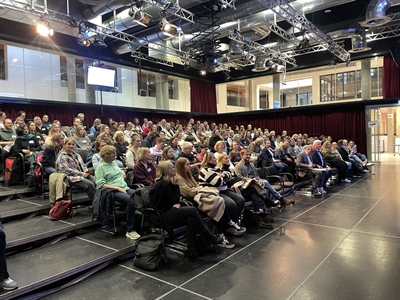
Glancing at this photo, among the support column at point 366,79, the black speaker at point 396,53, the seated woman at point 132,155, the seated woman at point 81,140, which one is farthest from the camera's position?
the support column at point 366,79

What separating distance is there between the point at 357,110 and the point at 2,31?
1290 cm

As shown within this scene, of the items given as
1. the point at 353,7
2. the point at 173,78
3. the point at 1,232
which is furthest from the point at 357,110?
the point at 1,232

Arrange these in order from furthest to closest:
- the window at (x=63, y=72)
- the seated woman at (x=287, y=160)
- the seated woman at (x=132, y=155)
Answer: the window at (x=63, y=72) < the seated woman at (x=287, y=160) < the seated woman at (x=132, y=155)

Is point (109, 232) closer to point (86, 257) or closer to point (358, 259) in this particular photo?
point (86, 257)

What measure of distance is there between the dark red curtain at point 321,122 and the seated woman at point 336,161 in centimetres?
443

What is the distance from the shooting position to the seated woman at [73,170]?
383 cm

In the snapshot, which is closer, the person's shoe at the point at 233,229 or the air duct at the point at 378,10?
the person's shoe at the point at 233,229

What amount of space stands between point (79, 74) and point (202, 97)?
6.45 metres

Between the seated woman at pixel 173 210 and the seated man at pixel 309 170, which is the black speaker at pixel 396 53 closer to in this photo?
the seated man at pixel 309 170

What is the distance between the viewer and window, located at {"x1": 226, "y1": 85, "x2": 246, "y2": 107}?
1563 cm

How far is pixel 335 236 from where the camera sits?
385 cm

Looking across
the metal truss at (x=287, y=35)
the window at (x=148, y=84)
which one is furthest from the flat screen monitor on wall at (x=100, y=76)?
the metal truss at (x=287, y=35)

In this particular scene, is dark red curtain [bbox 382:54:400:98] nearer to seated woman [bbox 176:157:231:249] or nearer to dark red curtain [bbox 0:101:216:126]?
dark red curtain [bbox 0:101:216:126]

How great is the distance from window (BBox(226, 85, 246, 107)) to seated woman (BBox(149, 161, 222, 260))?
42.6 ft
